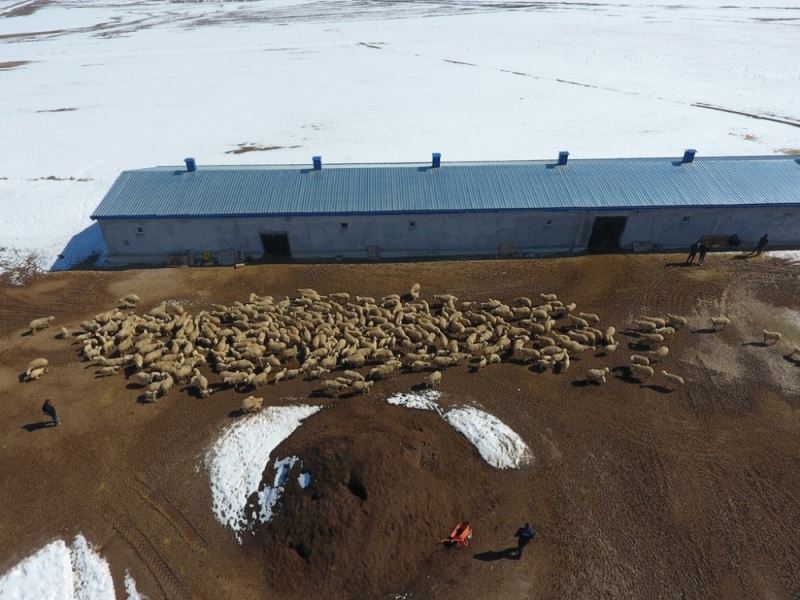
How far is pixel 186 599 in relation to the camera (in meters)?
14.9

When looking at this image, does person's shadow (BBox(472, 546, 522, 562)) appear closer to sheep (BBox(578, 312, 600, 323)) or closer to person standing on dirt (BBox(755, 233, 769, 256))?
sheep (BBox(578, 312, 600, 323))

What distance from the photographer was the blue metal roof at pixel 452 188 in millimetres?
29703

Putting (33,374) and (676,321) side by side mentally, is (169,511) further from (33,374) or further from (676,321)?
(676,321)

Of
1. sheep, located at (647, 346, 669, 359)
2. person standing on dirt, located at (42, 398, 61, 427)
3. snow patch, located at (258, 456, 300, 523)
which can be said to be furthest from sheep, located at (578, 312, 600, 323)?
person standing on dirt, located at (42, 398, 61, 427)

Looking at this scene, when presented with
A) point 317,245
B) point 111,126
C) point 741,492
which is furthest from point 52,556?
point 111,126

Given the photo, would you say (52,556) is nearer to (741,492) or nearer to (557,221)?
(741,492)

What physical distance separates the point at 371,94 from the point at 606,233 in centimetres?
4426

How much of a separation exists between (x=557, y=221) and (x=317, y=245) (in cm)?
1568

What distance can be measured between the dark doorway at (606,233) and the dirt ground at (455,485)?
7788mm

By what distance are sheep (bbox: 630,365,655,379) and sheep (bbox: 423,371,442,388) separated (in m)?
9.13

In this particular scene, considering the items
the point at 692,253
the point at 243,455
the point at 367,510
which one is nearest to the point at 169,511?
the point at 243,455

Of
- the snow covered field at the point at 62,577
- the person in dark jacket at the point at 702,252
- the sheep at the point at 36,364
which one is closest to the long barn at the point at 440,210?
the person in dark jacket at the point at 702,252

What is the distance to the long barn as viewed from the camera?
29.8 metres

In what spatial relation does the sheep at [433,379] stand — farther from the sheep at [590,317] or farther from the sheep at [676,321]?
the sheep at [676,321]
